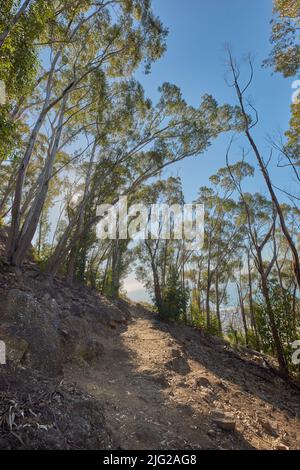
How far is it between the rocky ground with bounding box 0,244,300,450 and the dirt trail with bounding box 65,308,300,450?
2 centimetres

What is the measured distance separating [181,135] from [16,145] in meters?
9.58

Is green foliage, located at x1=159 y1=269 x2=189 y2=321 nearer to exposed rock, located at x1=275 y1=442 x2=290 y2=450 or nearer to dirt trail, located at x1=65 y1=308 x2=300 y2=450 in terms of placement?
dirt trail, located at x1=65 y1=308 x2=300 y2=450

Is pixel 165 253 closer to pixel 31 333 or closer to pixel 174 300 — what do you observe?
pixel 174 300

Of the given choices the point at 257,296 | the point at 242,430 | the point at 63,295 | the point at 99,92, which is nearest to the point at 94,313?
the point at 63,295

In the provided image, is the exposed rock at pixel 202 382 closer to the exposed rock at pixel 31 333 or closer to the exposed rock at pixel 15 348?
the exposed rock at pixel 31 333

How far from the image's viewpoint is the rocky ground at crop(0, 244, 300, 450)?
2633 millimetres

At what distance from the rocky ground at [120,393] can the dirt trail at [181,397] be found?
0.07 ft

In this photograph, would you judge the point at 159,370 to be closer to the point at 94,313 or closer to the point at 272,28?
the point at 94,313

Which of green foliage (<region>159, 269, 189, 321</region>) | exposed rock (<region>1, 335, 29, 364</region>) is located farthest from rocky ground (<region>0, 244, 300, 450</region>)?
green foliage (<region>159, 269, 189, 321</region>)

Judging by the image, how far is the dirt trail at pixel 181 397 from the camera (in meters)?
3.55

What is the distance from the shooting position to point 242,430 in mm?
4090

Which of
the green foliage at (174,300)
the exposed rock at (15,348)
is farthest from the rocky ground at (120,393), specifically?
the green foliage at (174,300)

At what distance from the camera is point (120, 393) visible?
459 cm

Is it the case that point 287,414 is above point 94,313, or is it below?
below
